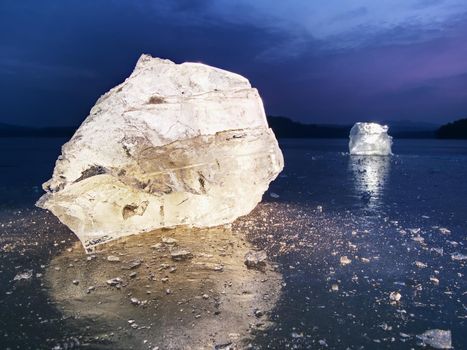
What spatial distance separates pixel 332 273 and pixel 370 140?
1786 inches

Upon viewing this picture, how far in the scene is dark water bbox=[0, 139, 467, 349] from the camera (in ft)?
17.4

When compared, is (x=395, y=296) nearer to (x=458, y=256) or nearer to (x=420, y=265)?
(x=420, y=265)

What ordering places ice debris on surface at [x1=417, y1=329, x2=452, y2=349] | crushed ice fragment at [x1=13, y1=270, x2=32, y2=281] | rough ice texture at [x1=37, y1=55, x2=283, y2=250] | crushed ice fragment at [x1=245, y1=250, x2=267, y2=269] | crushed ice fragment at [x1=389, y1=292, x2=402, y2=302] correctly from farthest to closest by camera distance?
rough ice texture at [x1=37, y1=55, x2=283, y2=250]
crushed ice fragment at [x1=245, y1=250, x2=267, y2=269]
crushed ice fragment at [x1=13, y1=270, x2=32, y2=281]
crushed ice fragment at [x1=389, y1=292, x2=402, y2=302]
ice debris on surface at [x1=417, y1=329, x2=452, y2=349]

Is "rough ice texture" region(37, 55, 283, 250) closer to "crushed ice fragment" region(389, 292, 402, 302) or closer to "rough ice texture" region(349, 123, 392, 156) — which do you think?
"crushed ice fragment" region(389, 292, 402, 302)

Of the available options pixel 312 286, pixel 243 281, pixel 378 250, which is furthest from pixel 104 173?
pixel 378 250

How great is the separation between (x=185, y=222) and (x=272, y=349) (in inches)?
227

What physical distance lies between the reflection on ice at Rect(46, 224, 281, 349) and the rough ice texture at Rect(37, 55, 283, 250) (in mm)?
853

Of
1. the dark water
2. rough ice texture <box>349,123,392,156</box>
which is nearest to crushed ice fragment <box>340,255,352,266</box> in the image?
the dark water

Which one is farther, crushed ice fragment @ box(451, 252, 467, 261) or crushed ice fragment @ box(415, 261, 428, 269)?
crushed ice fragment @ box(451, 252, 467, 261)

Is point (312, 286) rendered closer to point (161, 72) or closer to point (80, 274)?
point (80, 274)

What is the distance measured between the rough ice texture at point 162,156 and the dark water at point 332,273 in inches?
44.2

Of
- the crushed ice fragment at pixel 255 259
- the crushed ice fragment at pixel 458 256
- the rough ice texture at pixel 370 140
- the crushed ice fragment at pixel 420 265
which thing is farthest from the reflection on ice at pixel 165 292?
the rough ice texture at pixel 370 140

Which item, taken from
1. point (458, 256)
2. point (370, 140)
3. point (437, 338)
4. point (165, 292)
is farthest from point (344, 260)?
point (370, 140)

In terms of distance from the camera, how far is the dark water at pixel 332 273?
5312 mm
